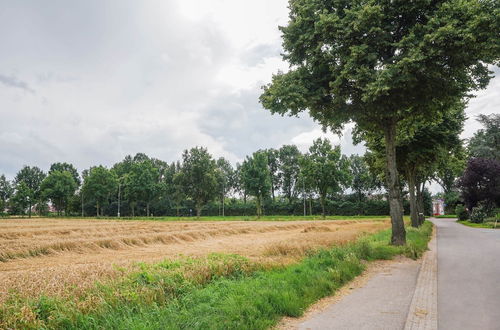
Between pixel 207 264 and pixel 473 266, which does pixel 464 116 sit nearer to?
pixel 473 266

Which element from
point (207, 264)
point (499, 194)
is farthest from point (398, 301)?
point (499, 194)

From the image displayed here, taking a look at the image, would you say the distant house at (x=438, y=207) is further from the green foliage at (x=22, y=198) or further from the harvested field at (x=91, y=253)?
the green foliage at (x=22, y=198)

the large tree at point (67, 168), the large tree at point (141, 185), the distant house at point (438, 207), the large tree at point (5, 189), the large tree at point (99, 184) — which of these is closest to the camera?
the large tree at point (141, 185)

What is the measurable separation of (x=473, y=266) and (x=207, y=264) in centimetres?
944

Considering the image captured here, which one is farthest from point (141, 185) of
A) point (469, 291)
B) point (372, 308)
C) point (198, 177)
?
point (372, 308)

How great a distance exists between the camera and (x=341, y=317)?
6.33 meters

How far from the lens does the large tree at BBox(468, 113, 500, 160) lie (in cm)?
6097

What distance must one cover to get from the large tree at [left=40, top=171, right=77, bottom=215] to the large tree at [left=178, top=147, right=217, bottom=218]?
38.6 meters

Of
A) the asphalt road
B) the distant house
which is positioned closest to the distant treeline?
the distant house

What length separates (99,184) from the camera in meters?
87.2

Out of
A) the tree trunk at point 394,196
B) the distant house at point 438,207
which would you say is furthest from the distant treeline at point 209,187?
the tree trunk at point 394,196

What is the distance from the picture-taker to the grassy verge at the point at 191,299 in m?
4.85

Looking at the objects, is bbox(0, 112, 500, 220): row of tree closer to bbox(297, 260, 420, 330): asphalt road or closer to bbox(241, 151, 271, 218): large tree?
bbox(241, 151, 271, 218): large tree

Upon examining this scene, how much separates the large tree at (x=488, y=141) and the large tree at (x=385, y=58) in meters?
55.3
